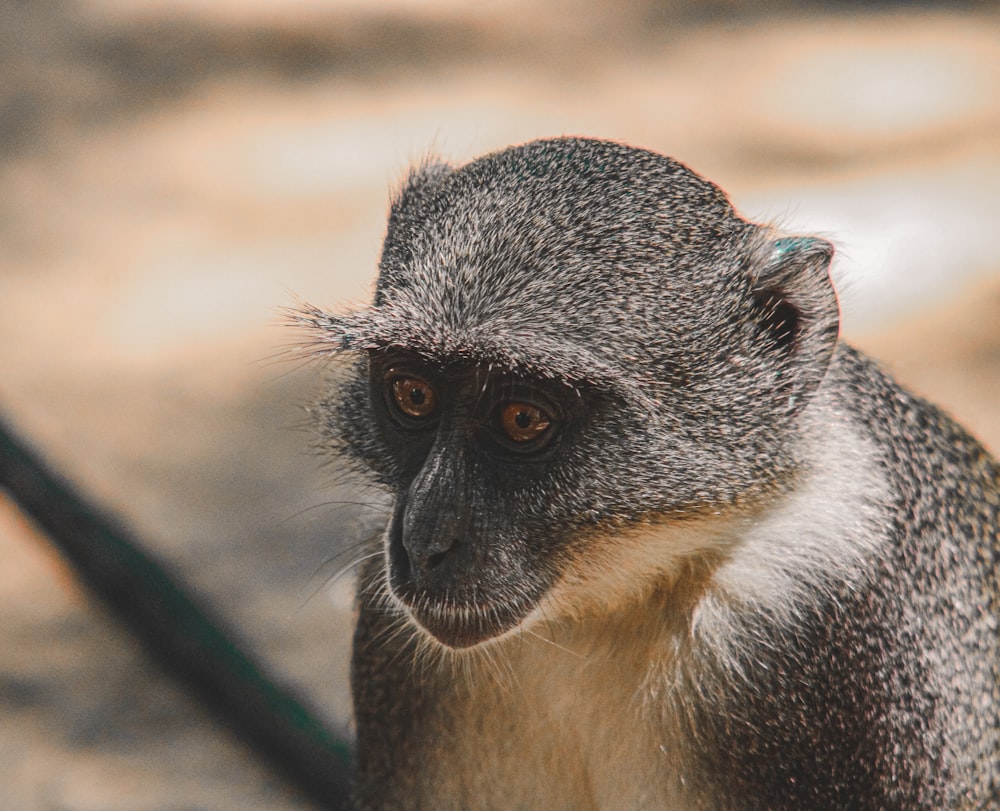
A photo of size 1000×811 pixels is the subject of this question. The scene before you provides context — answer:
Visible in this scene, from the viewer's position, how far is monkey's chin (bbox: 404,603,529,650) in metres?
2.95

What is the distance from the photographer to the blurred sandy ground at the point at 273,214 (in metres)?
5.18

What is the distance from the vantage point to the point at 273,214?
8.04 m

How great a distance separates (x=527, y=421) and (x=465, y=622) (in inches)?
17.4

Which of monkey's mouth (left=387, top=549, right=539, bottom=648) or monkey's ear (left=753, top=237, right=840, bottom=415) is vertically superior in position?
monkey's ear (left=753, top=237, right=840, bottom=415)

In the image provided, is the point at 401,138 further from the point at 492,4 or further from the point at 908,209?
the point at 908,209

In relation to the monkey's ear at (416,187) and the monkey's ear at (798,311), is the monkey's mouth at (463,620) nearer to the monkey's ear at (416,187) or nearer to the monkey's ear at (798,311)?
the monkey's ear at (798,311)

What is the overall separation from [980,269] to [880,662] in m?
4.81

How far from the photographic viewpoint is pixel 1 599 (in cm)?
550

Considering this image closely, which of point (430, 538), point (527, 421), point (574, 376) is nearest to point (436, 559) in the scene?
point (430, 538)

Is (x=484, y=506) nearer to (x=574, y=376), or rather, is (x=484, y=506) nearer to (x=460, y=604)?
(x=460, y=604)

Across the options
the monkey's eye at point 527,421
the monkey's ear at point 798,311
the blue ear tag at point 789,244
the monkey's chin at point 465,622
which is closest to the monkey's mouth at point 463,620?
the monkey's chin at point 465,622

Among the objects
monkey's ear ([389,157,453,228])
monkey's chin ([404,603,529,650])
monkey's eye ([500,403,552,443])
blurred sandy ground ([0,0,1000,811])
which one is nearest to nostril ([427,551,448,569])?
monkey's chin ([404,603,529,650])

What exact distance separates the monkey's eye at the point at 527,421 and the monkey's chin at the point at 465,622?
36 cm

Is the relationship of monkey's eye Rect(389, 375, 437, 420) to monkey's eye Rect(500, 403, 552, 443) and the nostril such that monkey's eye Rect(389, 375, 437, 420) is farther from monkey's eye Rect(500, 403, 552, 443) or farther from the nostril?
the nostril
